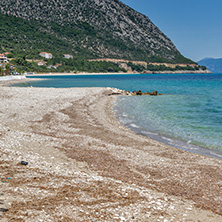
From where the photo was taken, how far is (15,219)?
635 cm

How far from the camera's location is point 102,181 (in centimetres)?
930

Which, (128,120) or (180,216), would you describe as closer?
(180,216)

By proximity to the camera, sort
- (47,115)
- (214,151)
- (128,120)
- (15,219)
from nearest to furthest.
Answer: (15,219) < (214,151) < (47,115) < (128,120)

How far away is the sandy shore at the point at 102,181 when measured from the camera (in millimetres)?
7117

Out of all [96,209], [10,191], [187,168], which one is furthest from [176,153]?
[10,191]

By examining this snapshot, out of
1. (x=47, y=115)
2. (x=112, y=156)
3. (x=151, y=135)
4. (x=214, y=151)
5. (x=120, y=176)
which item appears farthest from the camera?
(x=47, y=115)

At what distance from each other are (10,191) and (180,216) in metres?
5.11

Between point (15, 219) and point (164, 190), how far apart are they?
498 cm

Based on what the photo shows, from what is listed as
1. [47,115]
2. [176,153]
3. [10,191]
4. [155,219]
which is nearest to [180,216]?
[155,219]

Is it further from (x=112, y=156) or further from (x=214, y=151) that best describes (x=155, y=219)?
(x=214, y=151)

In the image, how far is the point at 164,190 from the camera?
352 inches

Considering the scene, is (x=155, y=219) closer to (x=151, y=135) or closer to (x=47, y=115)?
(x=151, y=135)

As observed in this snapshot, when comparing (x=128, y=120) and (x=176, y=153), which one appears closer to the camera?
(x=176, y=153)

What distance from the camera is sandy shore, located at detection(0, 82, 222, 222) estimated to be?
7.12 m
